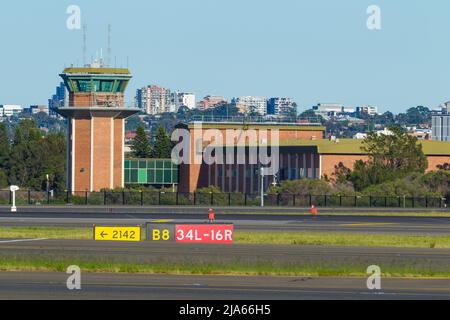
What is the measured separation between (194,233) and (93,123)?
5794 centimetres

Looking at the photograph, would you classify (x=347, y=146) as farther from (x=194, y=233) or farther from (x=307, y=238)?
(x=194, y=233)

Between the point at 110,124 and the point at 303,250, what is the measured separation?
64.7 metres

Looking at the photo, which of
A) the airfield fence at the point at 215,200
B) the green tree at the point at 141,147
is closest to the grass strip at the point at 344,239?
the airfield fence at the point at 215,200

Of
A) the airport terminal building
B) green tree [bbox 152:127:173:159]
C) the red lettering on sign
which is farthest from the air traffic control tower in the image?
the red lettering on sign

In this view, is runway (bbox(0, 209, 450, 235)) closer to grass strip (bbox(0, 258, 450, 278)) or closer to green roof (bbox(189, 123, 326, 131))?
grass strip (bbox(0, 258, 450, 278))

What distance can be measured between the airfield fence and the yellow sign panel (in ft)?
139

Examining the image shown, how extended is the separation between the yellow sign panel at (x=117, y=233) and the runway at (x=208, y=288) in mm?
17030

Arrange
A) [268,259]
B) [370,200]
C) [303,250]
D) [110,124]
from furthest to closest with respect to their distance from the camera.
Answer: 1. [110,124]
2. [370,200]
3. [303,250]
4. [268,259]

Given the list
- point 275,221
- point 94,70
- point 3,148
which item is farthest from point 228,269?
point 3,148

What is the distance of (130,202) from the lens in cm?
10119

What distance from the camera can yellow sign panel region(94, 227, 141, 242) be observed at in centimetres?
5384

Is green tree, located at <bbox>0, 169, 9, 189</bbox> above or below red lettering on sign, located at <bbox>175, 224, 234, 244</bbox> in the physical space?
above
